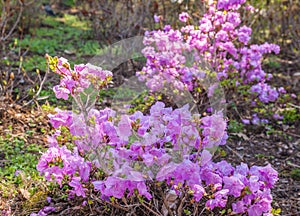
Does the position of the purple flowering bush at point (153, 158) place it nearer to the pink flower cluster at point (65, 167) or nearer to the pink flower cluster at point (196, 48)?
the pink flower cluster at point (65, 167)

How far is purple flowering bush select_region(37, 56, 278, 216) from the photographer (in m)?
1.75

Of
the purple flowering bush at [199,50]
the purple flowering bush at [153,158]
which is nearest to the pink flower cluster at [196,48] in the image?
the purple flowering bush at [199,50]

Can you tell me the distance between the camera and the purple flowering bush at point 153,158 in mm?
1755

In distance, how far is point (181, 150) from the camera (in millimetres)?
1907

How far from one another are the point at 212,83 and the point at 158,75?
0.46 metres

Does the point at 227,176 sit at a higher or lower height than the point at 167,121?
lower

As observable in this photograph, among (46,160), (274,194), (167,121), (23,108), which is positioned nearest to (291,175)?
(274,194)

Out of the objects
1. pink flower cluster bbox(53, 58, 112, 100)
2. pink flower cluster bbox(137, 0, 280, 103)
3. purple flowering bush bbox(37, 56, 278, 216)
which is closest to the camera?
purple flowering bush bbox(37, 56, 278, 216)

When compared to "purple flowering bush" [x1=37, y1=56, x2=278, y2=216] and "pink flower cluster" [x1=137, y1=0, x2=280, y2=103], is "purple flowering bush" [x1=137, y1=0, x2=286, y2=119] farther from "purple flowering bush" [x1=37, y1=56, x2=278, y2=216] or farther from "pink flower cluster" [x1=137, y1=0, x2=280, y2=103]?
"purple flowering bush" [x1=37, y1=56, x2=278, y2=216]

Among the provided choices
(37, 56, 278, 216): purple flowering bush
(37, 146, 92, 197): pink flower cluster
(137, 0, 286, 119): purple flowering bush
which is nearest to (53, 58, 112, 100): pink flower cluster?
(37, 56, 278, 216): purple flowering bush

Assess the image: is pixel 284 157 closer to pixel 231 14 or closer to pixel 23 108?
pixel 231 14

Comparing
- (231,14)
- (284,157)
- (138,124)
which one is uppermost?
(231,14)

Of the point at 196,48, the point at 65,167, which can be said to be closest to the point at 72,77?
the point at 65,167

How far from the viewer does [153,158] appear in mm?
1718
